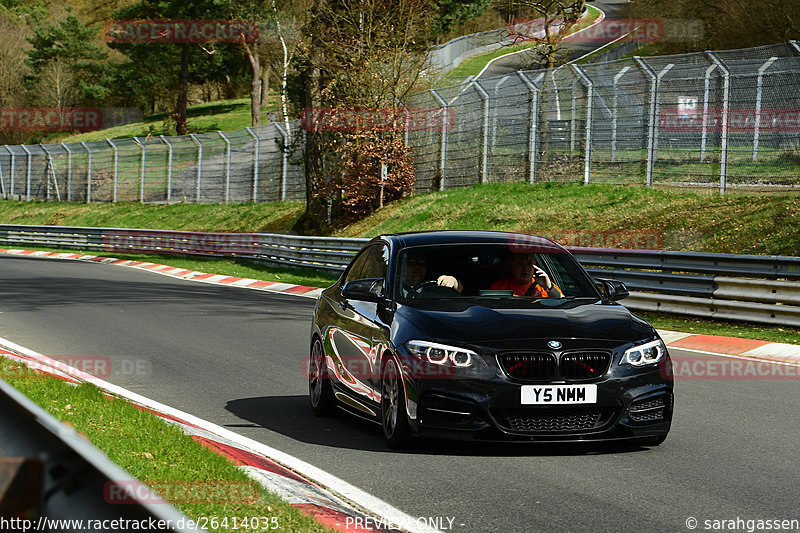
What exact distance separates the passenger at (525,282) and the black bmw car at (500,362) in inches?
0.8

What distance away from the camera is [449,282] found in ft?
27.2

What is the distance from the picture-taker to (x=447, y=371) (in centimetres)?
696

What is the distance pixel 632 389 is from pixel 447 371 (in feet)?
3.86

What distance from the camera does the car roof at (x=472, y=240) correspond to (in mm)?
8523

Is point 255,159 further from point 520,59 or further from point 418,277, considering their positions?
point 520,59

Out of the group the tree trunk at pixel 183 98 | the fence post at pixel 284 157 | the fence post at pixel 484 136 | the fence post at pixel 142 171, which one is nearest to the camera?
the fence post at pixel 484 136

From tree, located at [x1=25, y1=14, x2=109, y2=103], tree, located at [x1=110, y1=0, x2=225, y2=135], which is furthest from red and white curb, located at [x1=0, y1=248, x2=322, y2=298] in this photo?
Result: tree, located at [x1=25, y1=14, x2=109, y2=103]

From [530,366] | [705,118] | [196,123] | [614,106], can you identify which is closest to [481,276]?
[530,366]

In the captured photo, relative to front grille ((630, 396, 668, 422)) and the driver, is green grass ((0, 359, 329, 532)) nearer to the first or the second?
the driver

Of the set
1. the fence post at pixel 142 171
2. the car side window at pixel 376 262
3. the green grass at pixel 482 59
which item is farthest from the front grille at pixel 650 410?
the green grass at pixel 482 59

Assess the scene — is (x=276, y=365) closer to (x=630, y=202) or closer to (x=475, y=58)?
(x=630, y=202)

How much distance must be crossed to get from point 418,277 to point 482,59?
247ft

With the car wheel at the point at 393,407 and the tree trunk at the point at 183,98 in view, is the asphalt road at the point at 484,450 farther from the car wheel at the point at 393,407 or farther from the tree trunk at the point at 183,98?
the tree trunk at the point at 183,98

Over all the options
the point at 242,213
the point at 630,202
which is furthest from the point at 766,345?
the point at 242,213
